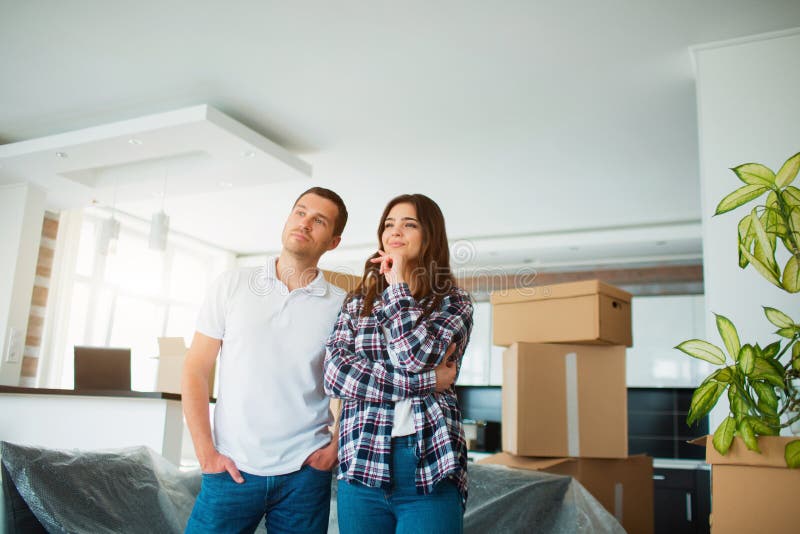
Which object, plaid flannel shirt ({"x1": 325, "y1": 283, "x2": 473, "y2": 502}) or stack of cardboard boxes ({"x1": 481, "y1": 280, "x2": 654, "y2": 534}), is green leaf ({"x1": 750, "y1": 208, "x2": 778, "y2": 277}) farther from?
stack of cardboard boxes ({"x1": 481, "y1": 280, "x2": 654, "y2": 534})

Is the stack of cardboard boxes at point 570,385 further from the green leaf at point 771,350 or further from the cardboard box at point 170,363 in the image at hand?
the cardboard box at point 170,363

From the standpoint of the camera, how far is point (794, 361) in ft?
4.91

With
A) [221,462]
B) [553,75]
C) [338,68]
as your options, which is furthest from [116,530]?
[553,75]

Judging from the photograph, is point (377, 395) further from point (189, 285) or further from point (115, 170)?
point (189, 285)

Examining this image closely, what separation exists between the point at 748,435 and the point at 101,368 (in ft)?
9.08

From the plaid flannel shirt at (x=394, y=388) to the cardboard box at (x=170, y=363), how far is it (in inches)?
88.7

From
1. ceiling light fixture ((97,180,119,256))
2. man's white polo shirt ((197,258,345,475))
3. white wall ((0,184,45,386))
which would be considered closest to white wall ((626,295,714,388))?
ceiling light fixture ((97,180,119,256))

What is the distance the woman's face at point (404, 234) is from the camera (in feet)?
4.67

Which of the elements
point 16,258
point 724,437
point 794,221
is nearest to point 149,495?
point 724,437

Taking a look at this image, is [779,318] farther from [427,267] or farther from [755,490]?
[427,267]

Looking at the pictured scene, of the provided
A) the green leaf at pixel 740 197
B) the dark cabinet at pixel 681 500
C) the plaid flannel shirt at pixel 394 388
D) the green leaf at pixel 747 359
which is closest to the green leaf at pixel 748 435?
the green leaf at pixel 747 359

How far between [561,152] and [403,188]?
134cm

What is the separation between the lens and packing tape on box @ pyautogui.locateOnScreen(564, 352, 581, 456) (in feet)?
7.75

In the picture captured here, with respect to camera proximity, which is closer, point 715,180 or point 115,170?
point 715,180
